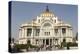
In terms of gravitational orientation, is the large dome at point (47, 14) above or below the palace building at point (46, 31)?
above

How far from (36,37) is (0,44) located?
1.35ft

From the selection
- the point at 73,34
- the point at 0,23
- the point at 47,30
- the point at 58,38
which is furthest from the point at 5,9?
the point at 73,34

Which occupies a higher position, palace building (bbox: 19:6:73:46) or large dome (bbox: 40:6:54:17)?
large dome (bbox: 40:6:54:17)

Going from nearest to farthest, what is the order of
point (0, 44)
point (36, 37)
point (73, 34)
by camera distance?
point (0, 44)
point (36, 37)
point (73, 34)

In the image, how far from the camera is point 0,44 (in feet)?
6.27

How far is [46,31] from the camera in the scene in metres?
2.09

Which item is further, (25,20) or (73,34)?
(73,34)

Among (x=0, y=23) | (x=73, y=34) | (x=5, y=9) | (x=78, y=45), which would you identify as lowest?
(x=78, y=45)

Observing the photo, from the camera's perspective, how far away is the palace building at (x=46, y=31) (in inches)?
79.5

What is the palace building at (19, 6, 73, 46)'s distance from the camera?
2.02m

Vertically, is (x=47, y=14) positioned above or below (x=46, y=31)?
above

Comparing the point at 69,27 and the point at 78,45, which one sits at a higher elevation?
the point at 69,27

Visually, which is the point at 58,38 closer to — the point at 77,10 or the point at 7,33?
the point at 77,10

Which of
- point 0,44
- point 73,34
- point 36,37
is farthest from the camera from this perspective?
point 73,34
